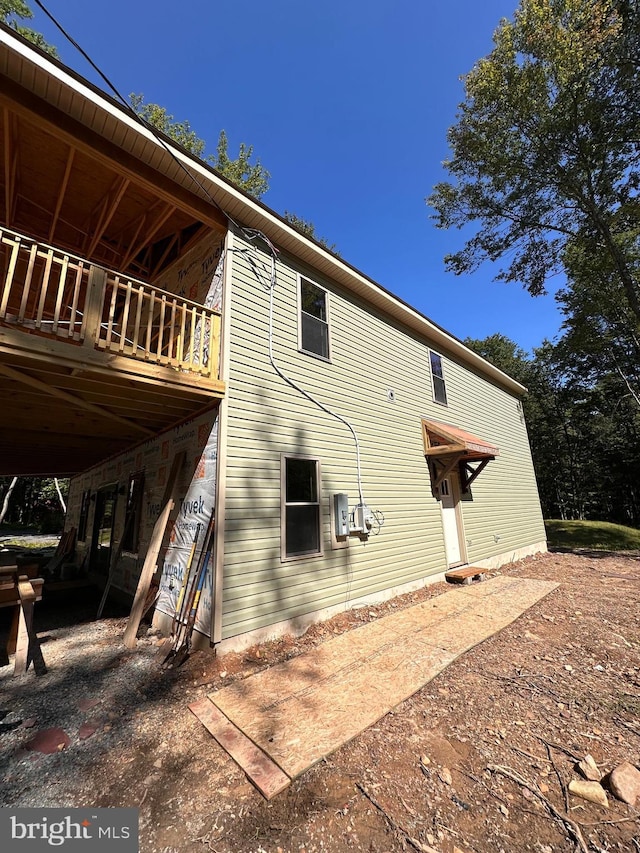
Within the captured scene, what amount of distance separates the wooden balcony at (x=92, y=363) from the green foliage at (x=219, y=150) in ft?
45.0

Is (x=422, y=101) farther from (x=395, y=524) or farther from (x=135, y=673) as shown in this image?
(x=135, y=673)

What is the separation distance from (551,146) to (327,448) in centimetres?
1175

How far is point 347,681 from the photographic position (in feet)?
12.1

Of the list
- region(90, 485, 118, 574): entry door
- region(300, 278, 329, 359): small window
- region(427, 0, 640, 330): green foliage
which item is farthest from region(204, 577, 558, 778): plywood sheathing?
region(427, 0, 640, 330): green foliage

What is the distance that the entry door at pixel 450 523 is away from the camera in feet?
27.8

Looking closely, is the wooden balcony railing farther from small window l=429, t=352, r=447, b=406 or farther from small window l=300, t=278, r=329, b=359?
small window l=429, t=352, r=447, b=406

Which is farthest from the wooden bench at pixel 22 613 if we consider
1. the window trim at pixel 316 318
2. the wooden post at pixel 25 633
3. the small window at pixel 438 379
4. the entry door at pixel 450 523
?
the small window at pixel 438 379

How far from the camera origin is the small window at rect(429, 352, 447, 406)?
31.9 ft

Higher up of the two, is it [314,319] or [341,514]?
[314,319]

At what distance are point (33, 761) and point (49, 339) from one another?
143 inches

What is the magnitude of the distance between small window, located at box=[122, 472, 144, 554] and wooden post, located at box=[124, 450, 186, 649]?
1.34m

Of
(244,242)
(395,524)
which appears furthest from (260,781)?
(244,242)
